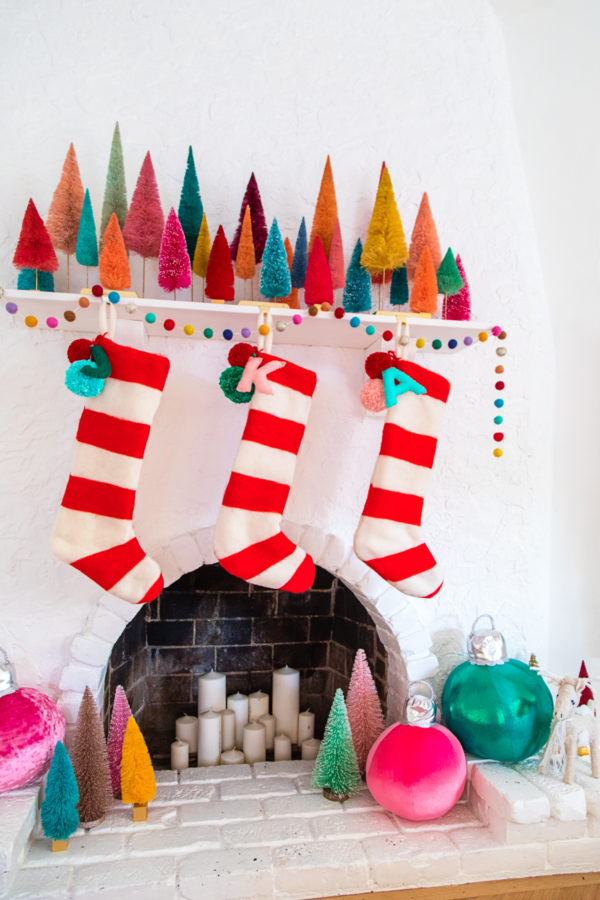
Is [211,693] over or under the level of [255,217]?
under

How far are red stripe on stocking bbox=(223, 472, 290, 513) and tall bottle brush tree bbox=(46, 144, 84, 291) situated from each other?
722 mm

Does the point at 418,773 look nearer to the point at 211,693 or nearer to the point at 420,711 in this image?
the point at 420,711

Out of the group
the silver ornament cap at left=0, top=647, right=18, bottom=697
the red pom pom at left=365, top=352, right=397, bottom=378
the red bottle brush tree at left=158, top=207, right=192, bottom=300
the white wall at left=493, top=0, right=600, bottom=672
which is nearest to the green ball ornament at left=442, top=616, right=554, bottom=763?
the white wall at left=493, top=0, right=600, bottom=672

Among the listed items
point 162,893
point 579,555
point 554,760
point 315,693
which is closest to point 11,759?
point 162,893

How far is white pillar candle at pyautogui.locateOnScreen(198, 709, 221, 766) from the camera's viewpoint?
187 cm

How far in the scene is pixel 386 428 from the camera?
1565mm

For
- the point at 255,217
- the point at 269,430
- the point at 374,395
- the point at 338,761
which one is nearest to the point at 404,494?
the point at 374,395

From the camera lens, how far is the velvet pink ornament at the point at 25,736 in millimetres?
1404

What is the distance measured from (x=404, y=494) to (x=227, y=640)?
34.2 inches

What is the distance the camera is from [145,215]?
5.10 feet

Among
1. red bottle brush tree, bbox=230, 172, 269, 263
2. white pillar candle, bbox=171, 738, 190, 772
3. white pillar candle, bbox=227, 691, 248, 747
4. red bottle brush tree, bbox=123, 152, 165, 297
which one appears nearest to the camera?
red bottle brush tree, bbox=123, 152, 165, 297

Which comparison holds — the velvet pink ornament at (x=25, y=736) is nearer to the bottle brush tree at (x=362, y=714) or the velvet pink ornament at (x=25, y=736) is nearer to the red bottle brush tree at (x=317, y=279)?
the bottle brush tree at (x=362, y=714)

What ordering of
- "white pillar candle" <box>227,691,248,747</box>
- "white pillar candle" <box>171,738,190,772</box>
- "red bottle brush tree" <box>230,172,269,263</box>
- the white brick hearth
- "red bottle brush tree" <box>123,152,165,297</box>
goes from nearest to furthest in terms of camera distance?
1. the white brick hearth
2. "red bottle brush tree" <box>123,152,165,297</box>
3. "red bottle brush tree" <box>230,172,269,263</box>
4. "white pillar candle" <box>171,738,190,772</box>
5. "white pillar candle" <box>227,691,248,747</box>

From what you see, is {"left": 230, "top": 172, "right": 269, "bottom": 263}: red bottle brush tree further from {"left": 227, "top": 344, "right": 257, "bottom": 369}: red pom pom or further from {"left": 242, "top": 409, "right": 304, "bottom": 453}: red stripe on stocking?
{"left": 242, "top": 409, "right": 304, "bottom": 453}: red stripe on stocking
